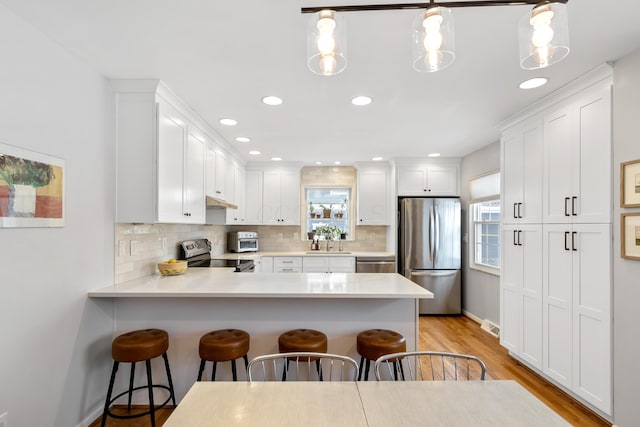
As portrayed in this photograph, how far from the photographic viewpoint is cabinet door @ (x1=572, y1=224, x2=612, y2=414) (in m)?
2.10

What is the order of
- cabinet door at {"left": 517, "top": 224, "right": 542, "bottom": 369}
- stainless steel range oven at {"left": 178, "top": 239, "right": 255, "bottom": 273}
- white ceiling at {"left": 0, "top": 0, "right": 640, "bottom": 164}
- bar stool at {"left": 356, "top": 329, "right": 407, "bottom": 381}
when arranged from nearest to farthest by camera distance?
white ceiling at {"left": 0, "top": 0, "right": 640, "bottom": 164}, bar stool at {"left": 356, "top": 329, "right": 407, "bottom": 381}, cabinet door at {"left": 517, "top": 224, "right": 542, "bottom": 369}, stainless steel range oven at {"left": 178, "top": 239, "right": 255, "bottom": 273}

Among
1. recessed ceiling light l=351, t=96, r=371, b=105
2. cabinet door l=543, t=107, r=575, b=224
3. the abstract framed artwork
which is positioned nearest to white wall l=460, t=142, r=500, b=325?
cabinet door l=543, t=107, r=575, b=224

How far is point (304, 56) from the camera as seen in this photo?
195 centimetres

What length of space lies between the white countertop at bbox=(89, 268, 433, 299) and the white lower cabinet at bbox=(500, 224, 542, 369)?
120cm

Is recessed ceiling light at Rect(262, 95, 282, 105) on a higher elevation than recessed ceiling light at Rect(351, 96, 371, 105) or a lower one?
higher

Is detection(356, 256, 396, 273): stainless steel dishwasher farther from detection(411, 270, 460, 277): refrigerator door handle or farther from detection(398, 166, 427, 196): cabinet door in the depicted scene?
detection(398, 166, 427, 196): cabinet door

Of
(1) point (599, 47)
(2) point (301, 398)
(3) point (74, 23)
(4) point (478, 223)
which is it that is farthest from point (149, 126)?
(4) point (478, 223)

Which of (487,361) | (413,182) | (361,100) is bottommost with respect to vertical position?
(487,361)

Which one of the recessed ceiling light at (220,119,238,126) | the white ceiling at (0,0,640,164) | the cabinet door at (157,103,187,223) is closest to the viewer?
the white ceiling at (0,0,640,164)

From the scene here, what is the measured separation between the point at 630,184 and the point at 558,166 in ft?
2.01

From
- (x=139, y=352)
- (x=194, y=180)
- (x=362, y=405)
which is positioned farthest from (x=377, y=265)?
(x=362, y=405)

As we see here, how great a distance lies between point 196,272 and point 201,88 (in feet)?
5.57

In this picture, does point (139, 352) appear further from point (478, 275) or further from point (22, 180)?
point (478, 275)

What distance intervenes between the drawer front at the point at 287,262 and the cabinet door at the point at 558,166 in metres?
3.27
